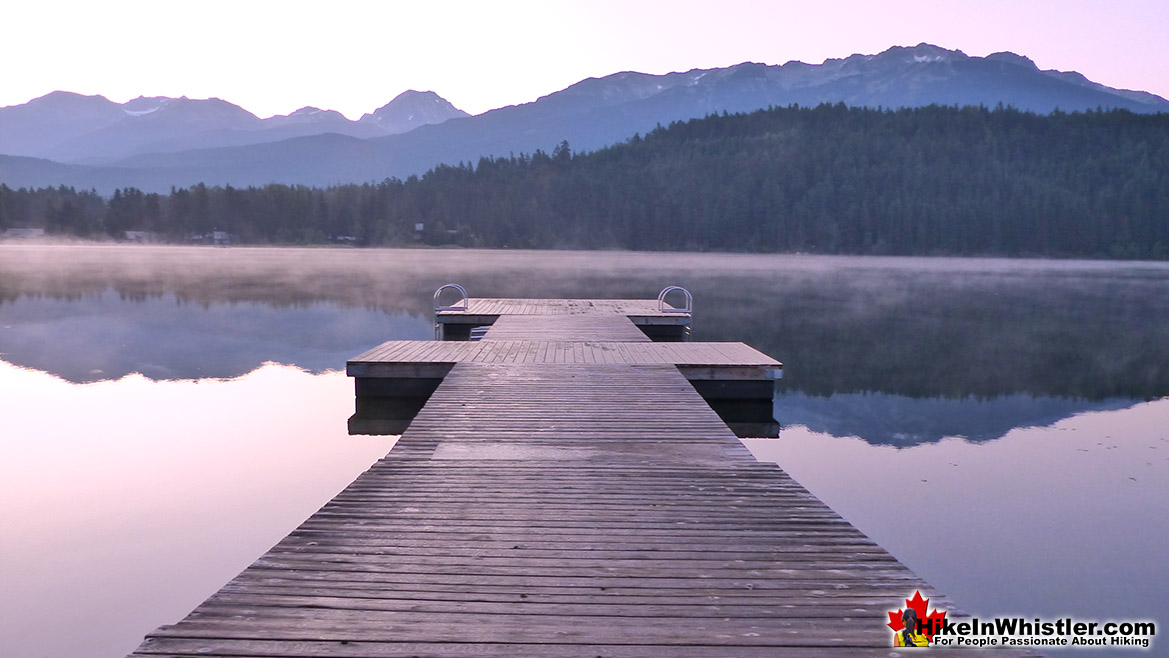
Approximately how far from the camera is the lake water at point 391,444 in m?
5.98

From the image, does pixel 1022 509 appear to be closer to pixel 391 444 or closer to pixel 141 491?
pixel 391 444

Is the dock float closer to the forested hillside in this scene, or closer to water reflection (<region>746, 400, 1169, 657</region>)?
water reflection (<region>746, 400, 1169, 657</region>)

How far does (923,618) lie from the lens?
10.6 ft

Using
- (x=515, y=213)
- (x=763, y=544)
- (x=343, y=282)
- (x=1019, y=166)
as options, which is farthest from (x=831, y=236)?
(x=763, y=544)

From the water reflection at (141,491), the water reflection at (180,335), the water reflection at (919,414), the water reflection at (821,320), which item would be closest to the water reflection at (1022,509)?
the water reflection at (919,414)

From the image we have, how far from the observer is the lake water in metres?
5.98

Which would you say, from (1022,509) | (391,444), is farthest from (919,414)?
(391,444)

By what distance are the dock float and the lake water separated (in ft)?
6.56

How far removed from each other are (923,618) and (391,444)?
7.33 m

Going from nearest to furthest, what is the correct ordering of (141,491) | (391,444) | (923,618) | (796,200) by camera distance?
(923,618)
(141,491)
(391,444)
(796,200)

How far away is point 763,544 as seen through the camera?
161 inches

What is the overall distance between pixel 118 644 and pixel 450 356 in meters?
6.00

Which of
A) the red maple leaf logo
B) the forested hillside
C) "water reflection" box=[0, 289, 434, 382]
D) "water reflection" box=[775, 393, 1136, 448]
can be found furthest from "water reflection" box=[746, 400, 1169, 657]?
the forested hillside

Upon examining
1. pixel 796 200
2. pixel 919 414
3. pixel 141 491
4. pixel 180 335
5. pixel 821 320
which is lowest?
pixel 919 414
